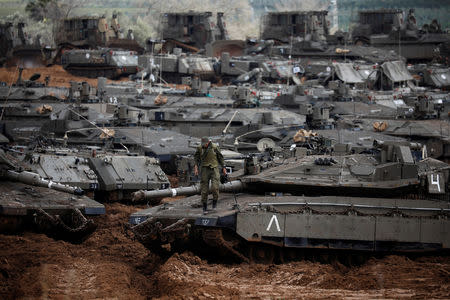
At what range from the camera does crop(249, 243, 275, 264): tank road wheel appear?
18312 millimetres

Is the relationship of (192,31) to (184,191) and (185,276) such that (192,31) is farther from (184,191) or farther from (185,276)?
(185,276)

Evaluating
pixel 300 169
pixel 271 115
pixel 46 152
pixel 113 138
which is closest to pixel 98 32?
pixel 271 115

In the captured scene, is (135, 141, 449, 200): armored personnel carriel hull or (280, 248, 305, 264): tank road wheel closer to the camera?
(280, 248, 305, 264): tank road wheel

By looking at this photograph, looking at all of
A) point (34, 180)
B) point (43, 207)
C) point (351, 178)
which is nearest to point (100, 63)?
point (34, 180)

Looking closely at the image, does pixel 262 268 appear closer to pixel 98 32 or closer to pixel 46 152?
pixel 46 152

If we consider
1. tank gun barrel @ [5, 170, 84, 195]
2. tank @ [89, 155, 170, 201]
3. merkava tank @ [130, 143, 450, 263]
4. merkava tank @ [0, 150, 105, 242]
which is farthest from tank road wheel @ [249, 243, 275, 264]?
tank @ [89, 155, 170, 201]

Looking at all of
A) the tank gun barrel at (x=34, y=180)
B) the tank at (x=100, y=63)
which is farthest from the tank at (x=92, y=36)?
the tank gun barrel at (x=34, y=180)

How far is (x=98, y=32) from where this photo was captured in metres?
77.2

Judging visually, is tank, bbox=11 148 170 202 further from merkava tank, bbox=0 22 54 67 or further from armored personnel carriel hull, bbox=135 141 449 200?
merkava tank, bbox=0 22 54 67

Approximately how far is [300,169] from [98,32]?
2334 inches

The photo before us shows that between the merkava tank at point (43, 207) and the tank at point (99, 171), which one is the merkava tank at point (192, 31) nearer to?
the tank at point (99, 171)

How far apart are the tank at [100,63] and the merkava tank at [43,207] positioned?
43.8 m

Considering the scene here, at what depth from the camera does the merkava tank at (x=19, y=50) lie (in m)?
71.9

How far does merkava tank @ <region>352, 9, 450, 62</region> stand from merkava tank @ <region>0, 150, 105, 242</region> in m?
50.7
